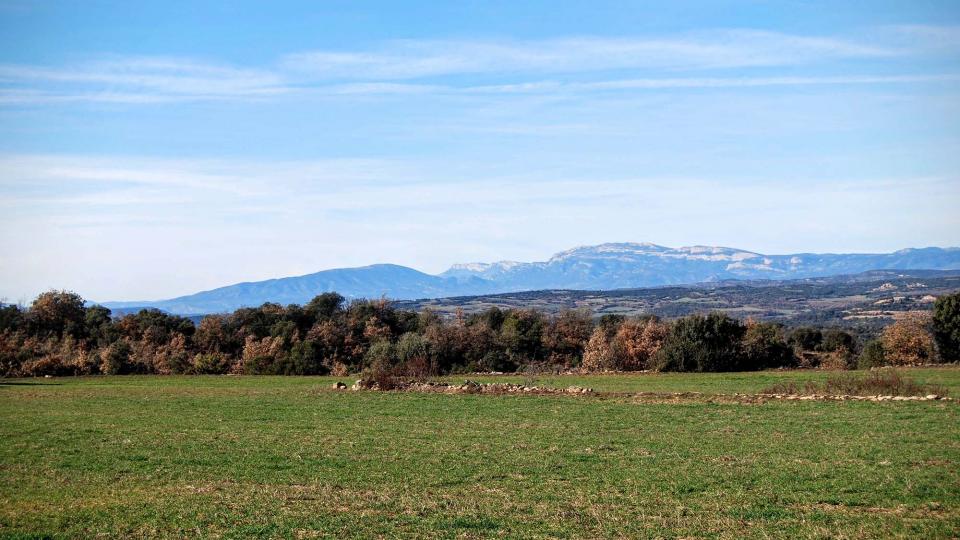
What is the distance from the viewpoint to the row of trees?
5969cm

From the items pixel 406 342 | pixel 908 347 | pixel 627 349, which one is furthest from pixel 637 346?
pixel 908 347

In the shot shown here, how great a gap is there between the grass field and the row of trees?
29.3 meters

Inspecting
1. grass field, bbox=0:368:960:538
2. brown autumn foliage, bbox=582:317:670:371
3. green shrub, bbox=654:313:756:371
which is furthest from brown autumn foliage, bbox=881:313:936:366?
grass field, bbox=0:368:960:538

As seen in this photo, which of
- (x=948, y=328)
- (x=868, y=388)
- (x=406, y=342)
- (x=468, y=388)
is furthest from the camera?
(x=406, y=342)

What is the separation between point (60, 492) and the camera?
16.8 meters

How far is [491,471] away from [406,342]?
48174mm

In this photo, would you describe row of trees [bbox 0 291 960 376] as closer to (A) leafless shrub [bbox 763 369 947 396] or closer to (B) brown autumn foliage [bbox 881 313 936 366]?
(B) brown autumn foliage [bbox 881 313 936 366]

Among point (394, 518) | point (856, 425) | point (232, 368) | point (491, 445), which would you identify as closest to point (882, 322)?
point (232, 368)

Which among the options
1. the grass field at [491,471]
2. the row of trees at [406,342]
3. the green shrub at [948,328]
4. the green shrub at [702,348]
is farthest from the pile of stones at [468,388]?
the green shrub at [948,328]

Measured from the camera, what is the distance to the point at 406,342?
218 ft

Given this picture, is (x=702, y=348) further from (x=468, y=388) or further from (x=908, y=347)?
(x=468, y=388)

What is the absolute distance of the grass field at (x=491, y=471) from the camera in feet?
45.1

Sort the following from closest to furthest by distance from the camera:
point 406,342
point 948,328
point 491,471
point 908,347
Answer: point 491,471, point 948,328, point 908,347, point 406,342

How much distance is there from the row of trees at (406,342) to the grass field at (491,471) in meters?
29.3
